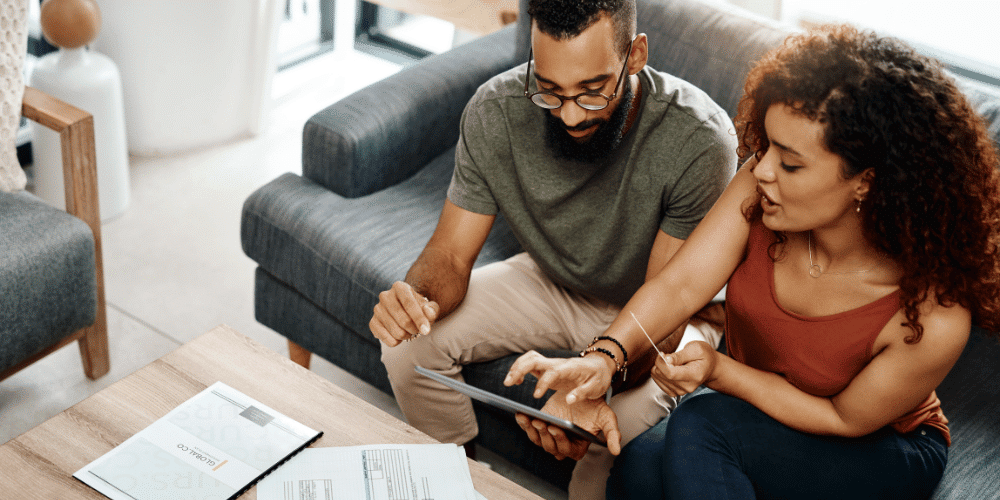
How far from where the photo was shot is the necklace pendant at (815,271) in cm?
134

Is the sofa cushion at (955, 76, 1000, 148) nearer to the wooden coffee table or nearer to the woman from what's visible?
the woman

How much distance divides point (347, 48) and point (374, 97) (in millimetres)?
1677

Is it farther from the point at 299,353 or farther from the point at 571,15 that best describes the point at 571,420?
the point at 299,353

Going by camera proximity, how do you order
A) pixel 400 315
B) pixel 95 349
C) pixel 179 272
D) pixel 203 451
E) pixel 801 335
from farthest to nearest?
pixel 179 272, pixel 95 349, pixel 400 315, pixel 801 335, pixel 203 451

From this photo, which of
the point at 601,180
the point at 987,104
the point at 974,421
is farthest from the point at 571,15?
the point at 974,421

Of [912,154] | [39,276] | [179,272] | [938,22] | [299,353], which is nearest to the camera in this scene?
[912,154]

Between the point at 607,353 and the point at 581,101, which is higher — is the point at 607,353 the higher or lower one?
the lower one

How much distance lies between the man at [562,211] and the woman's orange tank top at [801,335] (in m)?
0.16

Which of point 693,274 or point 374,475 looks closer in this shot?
point 374,475

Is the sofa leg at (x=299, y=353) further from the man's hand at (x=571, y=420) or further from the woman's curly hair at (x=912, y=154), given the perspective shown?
the woman's curly hair at (x=912, y=154)

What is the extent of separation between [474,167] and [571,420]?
528mm

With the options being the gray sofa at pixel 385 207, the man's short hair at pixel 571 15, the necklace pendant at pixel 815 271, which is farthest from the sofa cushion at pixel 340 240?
the necklace pendant at pixel 815 271

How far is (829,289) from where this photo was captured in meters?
1.32

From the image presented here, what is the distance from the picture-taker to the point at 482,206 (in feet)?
5.38
